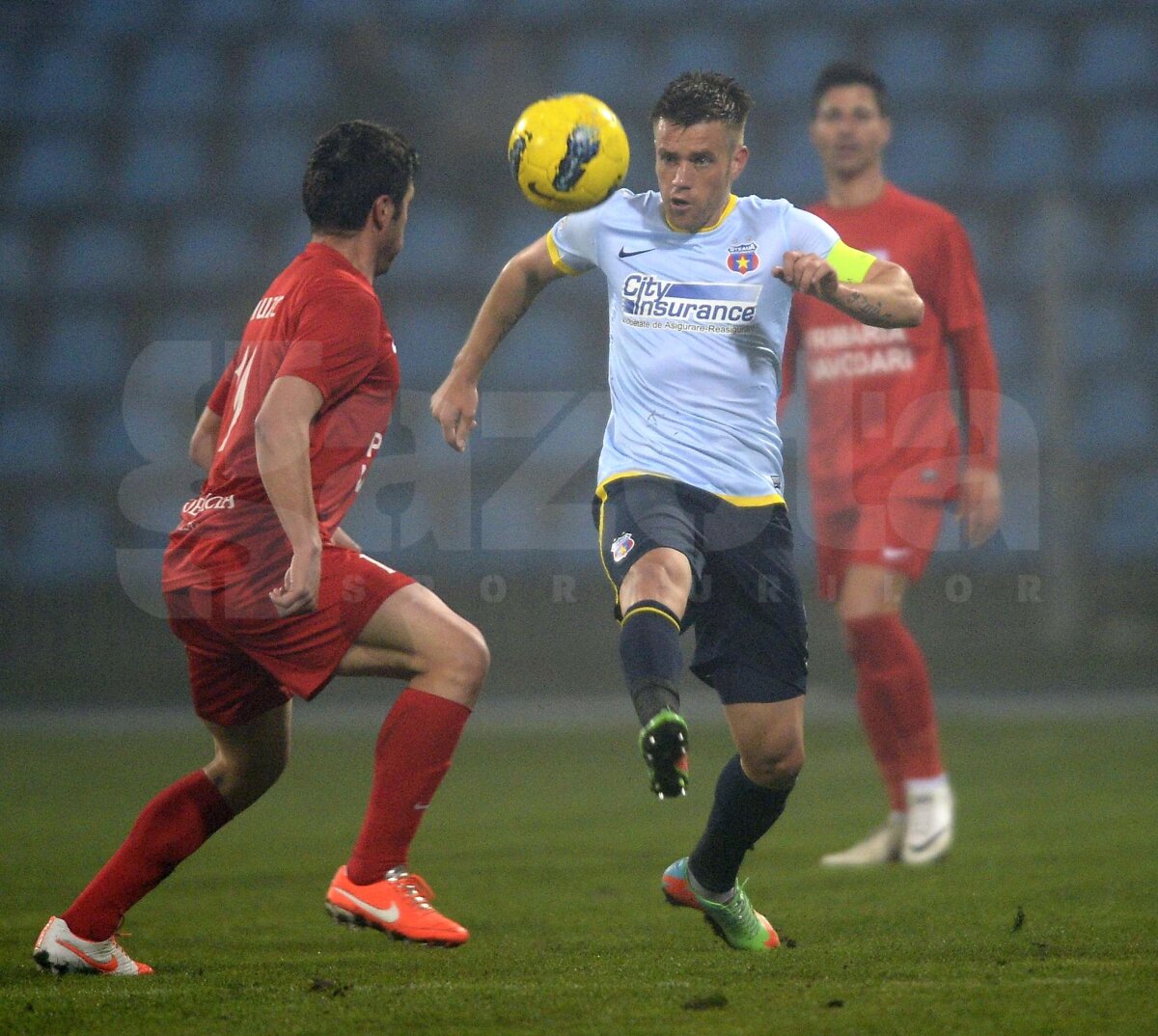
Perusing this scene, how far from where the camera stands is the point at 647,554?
3354 millimetres

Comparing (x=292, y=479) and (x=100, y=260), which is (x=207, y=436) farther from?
(x=100, y=260)

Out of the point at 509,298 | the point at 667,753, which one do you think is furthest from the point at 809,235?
the point at 667,753

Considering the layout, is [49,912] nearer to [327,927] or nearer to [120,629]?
[327,927]

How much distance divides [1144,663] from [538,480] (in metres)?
3.76

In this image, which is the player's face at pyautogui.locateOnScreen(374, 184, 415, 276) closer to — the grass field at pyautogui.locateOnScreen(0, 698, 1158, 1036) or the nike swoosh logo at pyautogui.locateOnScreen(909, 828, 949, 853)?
the grass field at pyautogui.locateOnScreen(0, 698, 1158, 1036)

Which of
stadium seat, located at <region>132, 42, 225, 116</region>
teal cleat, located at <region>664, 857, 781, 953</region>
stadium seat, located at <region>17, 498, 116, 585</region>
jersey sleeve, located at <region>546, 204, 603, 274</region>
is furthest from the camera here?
stadium seat, located at <region>132, 42, 225, 116</region>

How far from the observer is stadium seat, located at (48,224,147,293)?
1095 cm

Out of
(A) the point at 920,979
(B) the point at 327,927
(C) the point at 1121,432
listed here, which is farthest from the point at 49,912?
(C) the point at 1121,432

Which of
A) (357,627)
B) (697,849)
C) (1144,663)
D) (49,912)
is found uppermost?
(357,627)

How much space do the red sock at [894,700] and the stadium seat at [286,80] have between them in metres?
7.66

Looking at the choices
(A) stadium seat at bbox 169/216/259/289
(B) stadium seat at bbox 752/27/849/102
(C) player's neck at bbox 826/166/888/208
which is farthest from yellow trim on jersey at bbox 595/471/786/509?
(B) stadium seat at bbox 752/27/849/102

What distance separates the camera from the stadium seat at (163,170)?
37.2 feet

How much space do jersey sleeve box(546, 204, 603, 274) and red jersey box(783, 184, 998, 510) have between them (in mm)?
1508

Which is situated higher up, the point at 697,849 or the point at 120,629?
the point at 697,849
